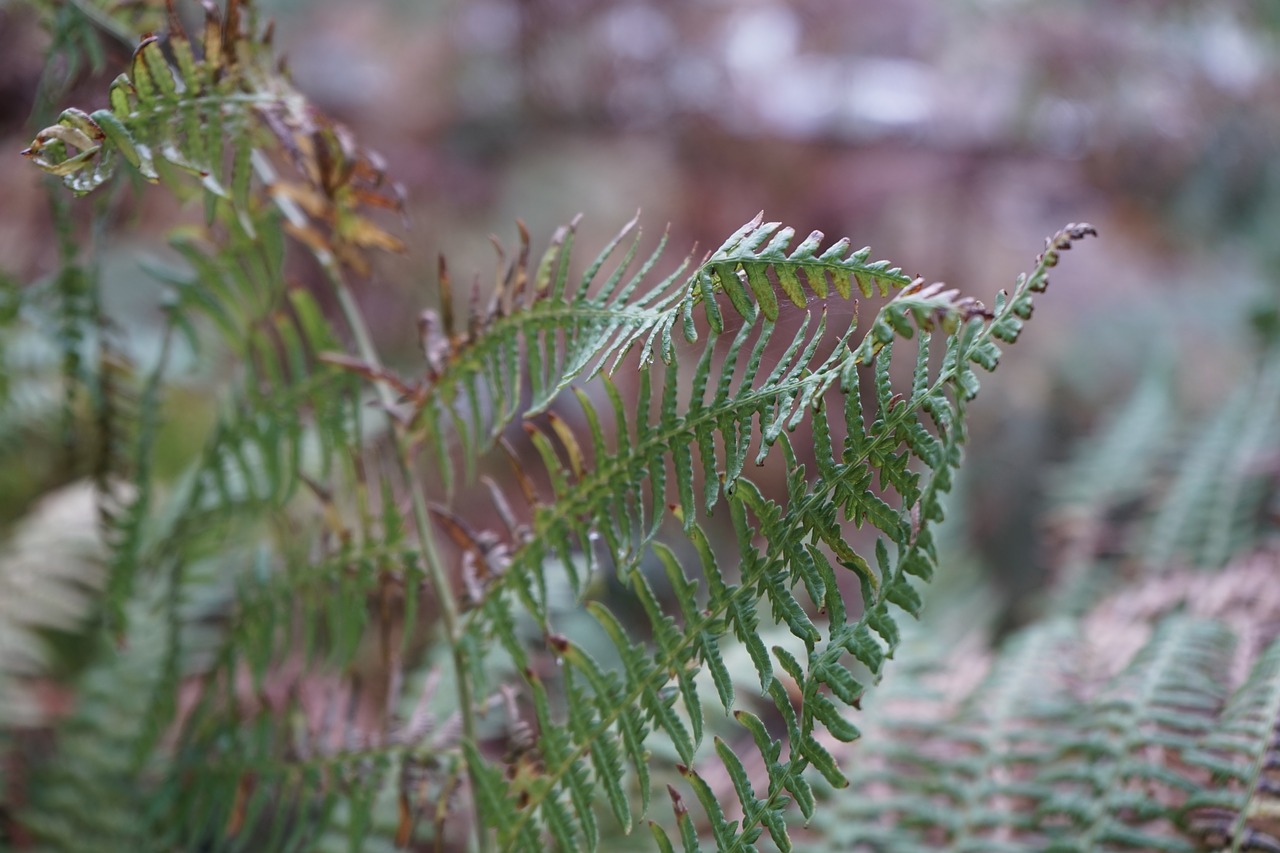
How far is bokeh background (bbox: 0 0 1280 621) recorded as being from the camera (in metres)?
2.72

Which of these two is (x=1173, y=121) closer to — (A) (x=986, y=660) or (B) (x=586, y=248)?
(B) (x=586, y=248)

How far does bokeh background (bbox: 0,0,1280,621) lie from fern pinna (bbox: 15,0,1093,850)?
6.24 ft

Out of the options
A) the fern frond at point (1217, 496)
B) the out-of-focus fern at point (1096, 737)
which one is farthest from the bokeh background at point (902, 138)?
the out-of-focus fern at point (1096, 737)

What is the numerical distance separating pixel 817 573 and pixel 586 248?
2.38m

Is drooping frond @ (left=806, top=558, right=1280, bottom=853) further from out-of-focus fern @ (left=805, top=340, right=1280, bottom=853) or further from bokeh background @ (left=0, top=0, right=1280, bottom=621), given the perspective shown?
bokeh background @ (left=0, top=0, right=1280, bottom=621)

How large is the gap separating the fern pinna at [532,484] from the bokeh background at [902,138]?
1.90 meters

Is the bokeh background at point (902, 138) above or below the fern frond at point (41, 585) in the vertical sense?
above

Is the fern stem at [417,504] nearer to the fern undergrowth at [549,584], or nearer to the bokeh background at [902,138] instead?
the fern undergrowth at [549,584]

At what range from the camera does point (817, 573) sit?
1.32 feet

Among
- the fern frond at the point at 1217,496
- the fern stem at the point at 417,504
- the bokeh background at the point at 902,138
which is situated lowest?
the fern stem at the point at 417,504

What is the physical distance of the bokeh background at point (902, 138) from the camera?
8.93ft

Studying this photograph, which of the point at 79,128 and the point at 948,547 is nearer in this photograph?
the point at 79,128

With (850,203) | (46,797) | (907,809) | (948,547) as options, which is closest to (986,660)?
(907,809)

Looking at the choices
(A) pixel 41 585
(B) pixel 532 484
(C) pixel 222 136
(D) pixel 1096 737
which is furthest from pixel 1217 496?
(A) pixel 41 585
